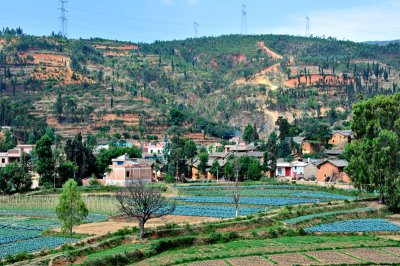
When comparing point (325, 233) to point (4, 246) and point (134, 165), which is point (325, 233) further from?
point (134, 165)

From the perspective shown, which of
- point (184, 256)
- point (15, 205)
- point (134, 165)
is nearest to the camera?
point (184, 256)

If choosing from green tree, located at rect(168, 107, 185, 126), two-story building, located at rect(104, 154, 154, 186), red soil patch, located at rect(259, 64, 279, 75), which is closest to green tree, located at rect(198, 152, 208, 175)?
two-story building, located at rect(104, 154, 154, 186)

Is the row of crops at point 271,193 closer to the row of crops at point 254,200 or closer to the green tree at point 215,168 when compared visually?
the row of crops at point 254,200

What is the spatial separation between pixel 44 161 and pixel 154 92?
307ft

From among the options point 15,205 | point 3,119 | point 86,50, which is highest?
point 86,50

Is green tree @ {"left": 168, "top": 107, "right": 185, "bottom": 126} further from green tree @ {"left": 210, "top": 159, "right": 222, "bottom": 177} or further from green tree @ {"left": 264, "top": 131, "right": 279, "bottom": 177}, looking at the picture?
green tree @ {"left": 264, "top": 131, "right": 279, "bottom": 177}

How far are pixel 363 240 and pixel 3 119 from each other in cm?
10292

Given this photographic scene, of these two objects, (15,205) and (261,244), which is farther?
(15,205)

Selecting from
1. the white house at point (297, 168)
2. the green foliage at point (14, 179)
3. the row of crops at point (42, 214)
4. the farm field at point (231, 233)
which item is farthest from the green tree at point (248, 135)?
the row of crops at point (42, 214)

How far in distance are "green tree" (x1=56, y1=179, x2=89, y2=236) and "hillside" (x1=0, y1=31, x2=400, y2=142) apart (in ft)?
227

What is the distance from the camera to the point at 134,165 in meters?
80.8

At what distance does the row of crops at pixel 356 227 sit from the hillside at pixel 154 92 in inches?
3011

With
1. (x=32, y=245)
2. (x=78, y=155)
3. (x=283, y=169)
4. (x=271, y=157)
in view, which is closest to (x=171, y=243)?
(x=32, y=245)

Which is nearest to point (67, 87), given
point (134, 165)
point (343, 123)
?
point (343, 123)
